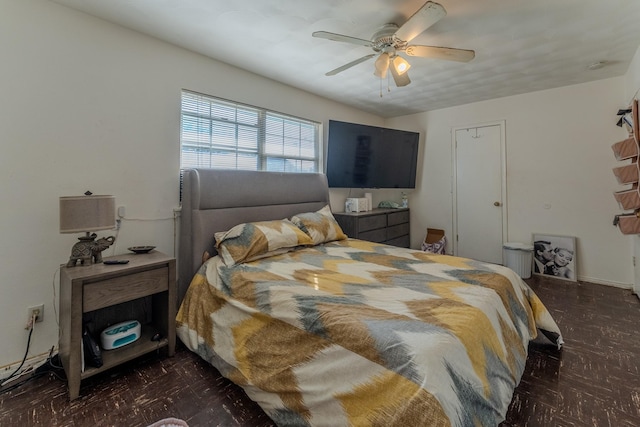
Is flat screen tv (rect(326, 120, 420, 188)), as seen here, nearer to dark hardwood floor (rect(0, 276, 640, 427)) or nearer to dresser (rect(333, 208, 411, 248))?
dresser (rect(333, 208, 411, 248))

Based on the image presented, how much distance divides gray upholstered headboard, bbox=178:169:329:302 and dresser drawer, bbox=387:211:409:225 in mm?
1831

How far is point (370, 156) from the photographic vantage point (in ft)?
13.8

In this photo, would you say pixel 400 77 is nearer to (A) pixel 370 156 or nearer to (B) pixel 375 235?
(A) pixel 370 156

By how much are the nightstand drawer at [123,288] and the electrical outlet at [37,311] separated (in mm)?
564

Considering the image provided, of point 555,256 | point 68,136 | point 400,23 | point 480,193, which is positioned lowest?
point 555,256

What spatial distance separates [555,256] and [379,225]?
2.31 m

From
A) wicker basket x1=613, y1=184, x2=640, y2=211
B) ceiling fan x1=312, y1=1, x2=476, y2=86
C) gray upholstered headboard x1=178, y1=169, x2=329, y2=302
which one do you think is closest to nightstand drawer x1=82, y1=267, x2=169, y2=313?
gray upholstered headboard x1=178, y1=169, x2=329, y2=302

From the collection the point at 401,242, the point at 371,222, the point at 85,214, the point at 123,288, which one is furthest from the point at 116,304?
the point at 401,242

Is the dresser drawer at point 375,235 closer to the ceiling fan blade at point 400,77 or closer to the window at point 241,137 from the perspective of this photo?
the window at point 241,137

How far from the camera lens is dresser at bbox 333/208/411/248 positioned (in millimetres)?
3799

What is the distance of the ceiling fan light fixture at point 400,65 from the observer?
229 cm

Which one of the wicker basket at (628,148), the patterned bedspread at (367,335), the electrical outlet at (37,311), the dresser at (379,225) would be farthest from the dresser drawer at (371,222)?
the electrical outlet at (37,311)

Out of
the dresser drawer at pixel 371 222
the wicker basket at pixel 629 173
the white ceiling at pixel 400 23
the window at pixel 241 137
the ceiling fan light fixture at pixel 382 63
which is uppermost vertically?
the white ceiling at pixel 400 23

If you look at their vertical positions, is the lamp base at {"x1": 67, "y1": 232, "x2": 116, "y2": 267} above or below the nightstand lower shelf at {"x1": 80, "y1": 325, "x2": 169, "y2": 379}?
above
